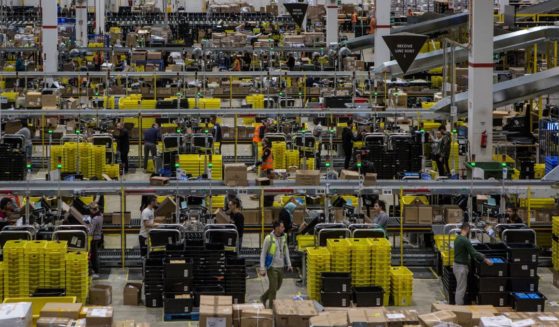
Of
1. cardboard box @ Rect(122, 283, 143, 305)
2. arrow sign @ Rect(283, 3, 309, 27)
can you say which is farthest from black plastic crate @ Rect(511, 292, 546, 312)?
arrow sign @ Rect(283, 3, 309, 27)

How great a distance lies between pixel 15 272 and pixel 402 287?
5.50 meters

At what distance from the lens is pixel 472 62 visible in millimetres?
27188

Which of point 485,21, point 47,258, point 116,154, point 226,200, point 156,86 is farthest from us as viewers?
point 156,86

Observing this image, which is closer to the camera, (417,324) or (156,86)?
(417,324)

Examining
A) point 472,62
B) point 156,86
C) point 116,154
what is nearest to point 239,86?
point 156,86

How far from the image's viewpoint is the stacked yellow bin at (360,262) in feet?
59.1

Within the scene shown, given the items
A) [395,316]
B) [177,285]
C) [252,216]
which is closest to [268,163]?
[252,216]

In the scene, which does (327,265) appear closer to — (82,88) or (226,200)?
(226,200)

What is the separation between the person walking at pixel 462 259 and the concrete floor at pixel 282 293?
607 mm

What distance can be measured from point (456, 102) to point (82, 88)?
15805mm

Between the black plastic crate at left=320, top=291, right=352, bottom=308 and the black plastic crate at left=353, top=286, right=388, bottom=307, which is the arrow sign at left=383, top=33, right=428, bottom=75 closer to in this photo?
the black plastic crate at left=353, top=286, right=388, bottom=307

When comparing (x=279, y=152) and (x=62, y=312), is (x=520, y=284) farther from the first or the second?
(x=279, y=152)

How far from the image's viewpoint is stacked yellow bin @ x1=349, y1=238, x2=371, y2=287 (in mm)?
18000

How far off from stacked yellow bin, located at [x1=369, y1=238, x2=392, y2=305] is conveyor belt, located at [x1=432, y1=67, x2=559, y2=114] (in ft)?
35.2
